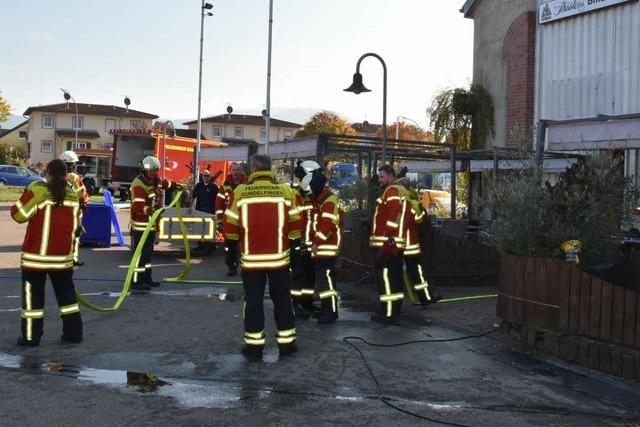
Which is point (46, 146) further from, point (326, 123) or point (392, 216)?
point (392, 216)

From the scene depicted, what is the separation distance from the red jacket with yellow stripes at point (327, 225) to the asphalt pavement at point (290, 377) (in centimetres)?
81

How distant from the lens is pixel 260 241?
6.44 metres

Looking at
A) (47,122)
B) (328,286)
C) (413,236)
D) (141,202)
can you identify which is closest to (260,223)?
(328,286)

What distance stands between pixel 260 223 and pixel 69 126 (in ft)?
249

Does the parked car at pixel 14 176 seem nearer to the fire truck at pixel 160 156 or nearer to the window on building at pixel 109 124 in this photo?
the fire truck at pixel 160 156

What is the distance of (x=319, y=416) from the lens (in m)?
4.87

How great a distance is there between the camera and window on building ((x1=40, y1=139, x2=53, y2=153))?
2975 inches

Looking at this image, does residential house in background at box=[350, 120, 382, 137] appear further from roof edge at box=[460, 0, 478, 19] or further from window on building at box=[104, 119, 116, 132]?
roof edge at box=[460, 0, 478, 19]

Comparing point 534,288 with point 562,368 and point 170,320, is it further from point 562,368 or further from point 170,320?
point 170,320

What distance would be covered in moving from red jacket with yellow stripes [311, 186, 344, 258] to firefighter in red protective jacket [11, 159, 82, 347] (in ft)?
8.65

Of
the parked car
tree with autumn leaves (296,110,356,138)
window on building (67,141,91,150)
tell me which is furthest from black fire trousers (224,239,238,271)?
window on building (67,141,91,150)

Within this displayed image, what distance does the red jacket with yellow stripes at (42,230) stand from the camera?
663 cm

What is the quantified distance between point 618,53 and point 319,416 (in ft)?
40.8

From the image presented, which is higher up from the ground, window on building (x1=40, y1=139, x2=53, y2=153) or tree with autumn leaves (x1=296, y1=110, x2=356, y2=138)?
tree with autumn leaves (x1=296, y1=110, x2=356, y2=138)
